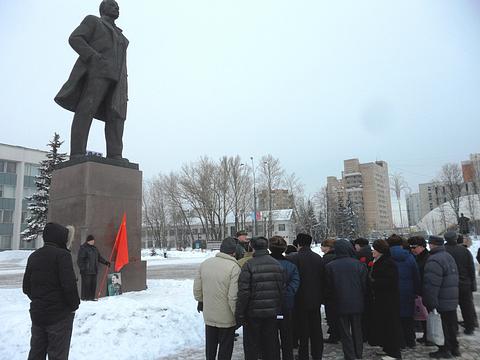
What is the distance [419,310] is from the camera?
6785 mm

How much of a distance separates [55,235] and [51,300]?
696 mm

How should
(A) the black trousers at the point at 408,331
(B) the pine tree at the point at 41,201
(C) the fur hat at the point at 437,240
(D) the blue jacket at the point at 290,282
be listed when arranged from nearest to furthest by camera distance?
1. (D) the blue jacket at the point at 290,282
2. (C) the fur hat at the point at 437,240
3. (A) the black trousers at the point at 408,331
4. (B) the pine tree at the point at 41,201

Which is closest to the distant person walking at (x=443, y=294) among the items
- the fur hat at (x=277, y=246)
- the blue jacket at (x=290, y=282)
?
the blue jacket at (x=290, y=282)

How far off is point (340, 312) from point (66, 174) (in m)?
7.74

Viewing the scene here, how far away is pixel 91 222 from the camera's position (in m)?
9.05

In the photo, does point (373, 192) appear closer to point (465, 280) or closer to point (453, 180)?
point (453, 180)

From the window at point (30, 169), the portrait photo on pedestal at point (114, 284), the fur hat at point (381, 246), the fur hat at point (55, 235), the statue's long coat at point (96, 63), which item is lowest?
the portrait photo on pedestal at point (114, 284)

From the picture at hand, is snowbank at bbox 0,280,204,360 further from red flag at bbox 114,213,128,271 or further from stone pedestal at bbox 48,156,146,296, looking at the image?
stone pedestal at bbox 48,156,146,296

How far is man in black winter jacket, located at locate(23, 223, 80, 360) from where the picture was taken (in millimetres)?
3984

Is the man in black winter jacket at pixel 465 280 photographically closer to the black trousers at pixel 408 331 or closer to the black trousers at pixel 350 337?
the black trousers at pixel 408 331

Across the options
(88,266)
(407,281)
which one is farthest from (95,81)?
(407,281)

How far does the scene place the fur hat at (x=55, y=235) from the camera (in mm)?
4145

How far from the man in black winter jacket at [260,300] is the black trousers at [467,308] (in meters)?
4.59

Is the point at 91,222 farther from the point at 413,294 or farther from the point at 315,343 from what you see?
the point at 413,294
